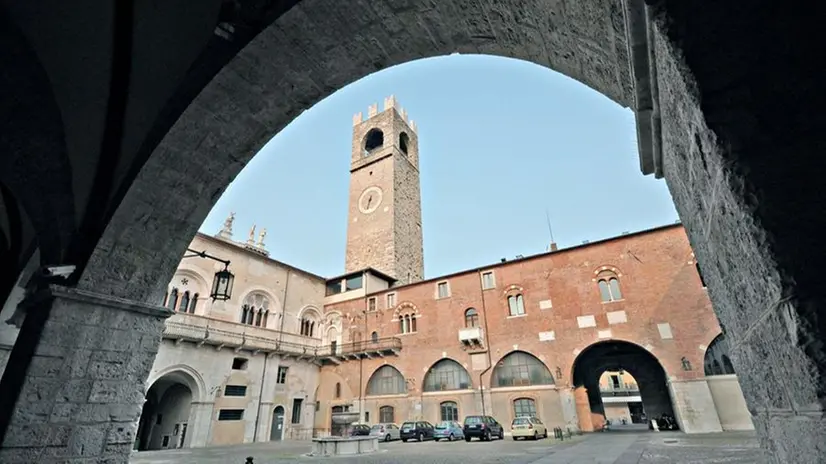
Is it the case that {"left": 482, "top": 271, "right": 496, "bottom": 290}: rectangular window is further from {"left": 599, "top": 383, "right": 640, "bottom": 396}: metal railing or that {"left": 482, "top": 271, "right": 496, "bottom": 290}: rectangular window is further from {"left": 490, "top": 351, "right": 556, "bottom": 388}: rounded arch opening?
{"left": 599, "top": 383, "right": 640, "bottom": 396}: metal railing

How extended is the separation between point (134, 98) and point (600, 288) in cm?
1871

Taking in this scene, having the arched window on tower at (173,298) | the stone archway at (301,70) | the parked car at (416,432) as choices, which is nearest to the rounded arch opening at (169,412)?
the arched window on tower at (173,298)

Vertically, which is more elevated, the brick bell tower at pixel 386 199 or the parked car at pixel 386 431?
the brick bell tower at pixel 386 199

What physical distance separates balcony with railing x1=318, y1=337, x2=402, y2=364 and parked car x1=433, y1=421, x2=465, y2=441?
546 cm

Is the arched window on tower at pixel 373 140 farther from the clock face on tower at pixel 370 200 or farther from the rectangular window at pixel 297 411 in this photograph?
the rectangular window at pixel 297 411

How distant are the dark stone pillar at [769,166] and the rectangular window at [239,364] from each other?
22.3m

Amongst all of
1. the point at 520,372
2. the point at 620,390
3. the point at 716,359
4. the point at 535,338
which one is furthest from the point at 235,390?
the point at 620,390

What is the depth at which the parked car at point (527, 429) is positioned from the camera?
1543cm

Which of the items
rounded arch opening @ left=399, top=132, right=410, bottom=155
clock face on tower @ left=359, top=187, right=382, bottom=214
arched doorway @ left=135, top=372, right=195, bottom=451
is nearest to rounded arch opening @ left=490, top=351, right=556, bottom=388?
arched doorway @ left=135, top=372, right=195, bottom=451

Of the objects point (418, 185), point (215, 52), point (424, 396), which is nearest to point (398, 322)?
point (424, 396)

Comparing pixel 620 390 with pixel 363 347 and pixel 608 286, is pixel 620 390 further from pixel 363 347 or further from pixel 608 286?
pixel 363 347

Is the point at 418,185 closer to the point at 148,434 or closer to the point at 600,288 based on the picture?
the point at 600,288

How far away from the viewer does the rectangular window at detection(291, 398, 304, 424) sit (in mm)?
22391

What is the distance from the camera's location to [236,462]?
11227 mm
